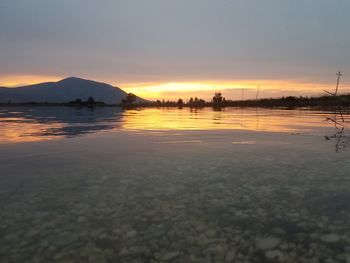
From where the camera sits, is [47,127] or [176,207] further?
[47,127]

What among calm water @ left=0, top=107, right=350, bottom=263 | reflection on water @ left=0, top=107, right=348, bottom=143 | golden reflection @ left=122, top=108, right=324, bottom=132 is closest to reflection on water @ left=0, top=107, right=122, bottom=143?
reflection on water @ left=0, top=107, right=348, bottom=143

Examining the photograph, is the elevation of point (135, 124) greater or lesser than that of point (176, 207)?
lesser

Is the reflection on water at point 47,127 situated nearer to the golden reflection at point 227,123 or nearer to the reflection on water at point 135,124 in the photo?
the reflection on water at point 135,124

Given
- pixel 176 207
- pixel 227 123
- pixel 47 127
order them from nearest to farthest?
pixel 176 207
pixel 47 127
pixel 227 123

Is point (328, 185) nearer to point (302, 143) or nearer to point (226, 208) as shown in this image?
point (226, 208)

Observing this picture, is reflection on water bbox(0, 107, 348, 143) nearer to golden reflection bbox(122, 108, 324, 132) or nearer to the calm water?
golden reflection bbox(122, 108, 324, 132)

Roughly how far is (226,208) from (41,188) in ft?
12.8

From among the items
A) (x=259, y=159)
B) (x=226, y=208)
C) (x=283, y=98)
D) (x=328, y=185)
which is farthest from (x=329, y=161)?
(x=283, y=98)

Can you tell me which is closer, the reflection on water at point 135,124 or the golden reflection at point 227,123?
the reflection on water at point 135,124

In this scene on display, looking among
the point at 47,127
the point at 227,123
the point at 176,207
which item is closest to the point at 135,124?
the point at 47,127

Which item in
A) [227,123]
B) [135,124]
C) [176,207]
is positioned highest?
[176,207]

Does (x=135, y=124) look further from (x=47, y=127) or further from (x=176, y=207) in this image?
(x=176, y=207)

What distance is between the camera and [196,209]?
5.83m

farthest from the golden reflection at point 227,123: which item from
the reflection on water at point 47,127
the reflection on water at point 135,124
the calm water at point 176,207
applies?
the calm water at point 176,207
